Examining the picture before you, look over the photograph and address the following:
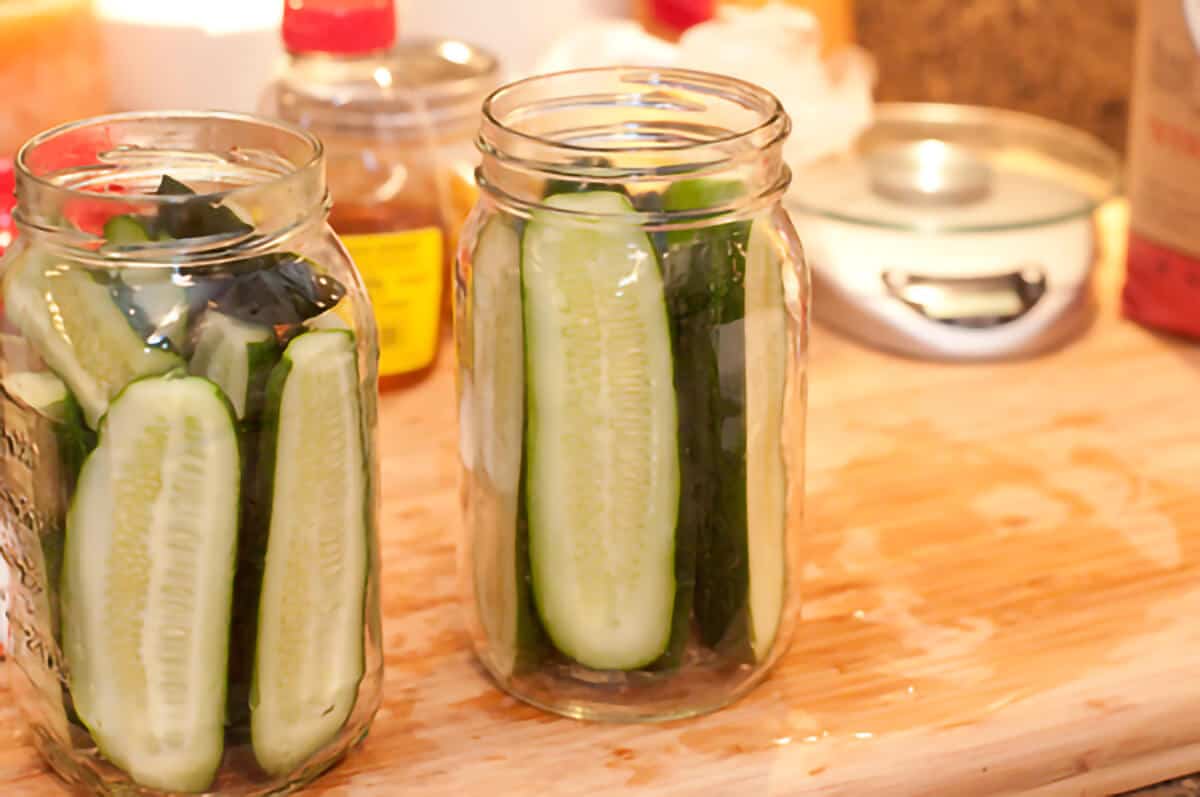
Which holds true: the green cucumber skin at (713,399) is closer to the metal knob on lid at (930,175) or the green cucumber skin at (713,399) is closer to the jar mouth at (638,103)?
the jar mouth at (638,103)

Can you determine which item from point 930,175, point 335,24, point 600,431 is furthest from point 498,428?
point 930,175

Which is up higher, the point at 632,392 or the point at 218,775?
the point at 632,392

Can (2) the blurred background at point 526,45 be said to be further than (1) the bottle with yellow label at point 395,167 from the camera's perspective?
Yes

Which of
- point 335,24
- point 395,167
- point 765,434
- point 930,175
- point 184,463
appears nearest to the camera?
point 184,463

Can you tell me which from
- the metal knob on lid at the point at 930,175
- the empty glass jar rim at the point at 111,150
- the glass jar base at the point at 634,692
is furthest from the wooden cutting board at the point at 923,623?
the empty glass jar rim at the point at 111,150

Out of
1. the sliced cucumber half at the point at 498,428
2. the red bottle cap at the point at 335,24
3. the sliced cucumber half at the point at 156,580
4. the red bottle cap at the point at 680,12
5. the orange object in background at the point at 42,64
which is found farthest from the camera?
the red bottle cap at the point at 680,12

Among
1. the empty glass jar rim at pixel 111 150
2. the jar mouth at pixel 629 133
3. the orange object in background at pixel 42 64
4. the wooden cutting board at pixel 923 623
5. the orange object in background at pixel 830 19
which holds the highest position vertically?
the empty glass jar rim at pixel 111 150

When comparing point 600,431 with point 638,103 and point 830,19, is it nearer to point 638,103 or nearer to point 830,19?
point 638,103

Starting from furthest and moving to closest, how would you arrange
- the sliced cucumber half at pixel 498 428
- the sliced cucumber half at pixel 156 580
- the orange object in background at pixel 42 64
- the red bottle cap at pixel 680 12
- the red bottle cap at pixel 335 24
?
the red bottle cap at pixel 680 12 → the orange object in background at pixel 42 64 → the red bottle cap at pixel 335 24 → the sliced cucumber half at pixel 498 428 → the sliced cucumber half at pixel 156 580
